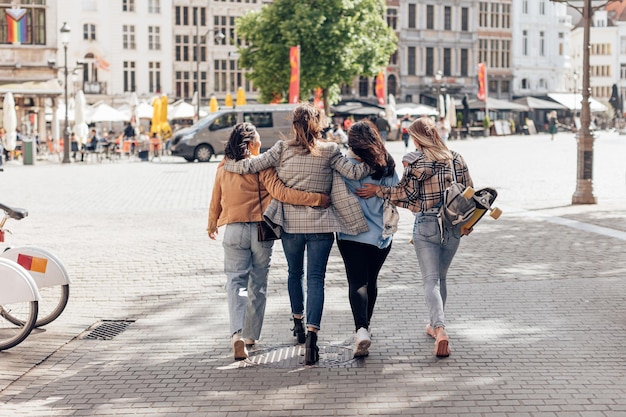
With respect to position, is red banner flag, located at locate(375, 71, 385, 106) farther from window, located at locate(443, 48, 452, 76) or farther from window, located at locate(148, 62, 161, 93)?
window, located at locate(443, 48, 452, 76)

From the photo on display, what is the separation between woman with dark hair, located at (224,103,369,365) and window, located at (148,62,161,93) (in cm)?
6956

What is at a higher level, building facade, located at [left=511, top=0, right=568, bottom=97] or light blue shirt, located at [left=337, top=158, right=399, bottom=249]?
building facade, located at [left=511, top=0, right=568, bottom=97]

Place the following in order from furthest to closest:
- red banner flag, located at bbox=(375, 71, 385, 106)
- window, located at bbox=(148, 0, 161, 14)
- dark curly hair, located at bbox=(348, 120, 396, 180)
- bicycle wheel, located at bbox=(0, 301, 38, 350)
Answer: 1. window, located at bbox=(148, 0, 161, 14)
2. red banner flag, located at bbox=(375, 71, 385, 106)
3. bicycle wheel, located at bbox=(0, 301, 38, 350)
4. dark curly hair, located at bbox=(348, 120, 396, 180)

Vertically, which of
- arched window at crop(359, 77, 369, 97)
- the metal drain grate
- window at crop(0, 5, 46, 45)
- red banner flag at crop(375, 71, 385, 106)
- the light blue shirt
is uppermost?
window at crop(0, 5, 46, 45)

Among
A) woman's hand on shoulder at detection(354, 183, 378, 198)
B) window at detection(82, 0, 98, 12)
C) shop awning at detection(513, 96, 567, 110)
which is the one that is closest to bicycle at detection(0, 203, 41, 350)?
woman's hand on shoulder at detection(354, 183, 378, 198)

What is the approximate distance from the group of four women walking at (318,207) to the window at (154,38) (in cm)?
6984

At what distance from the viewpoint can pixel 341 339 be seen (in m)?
8.11

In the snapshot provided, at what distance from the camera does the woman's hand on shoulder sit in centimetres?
754

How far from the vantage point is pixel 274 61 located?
5816 cm

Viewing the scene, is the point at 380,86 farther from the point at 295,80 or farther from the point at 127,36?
the point at 127,36

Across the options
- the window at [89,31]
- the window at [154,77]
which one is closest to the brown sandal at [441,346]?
the window at [89,31]

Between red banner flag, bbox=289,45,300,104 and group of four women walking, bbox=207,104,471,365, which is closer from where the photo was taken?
group of four women walking, bbox=207,104,471,365

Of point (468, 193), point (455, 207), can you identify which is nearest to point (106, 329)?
point (455, 207)

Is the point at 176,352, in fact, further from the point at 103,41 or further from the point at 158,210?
the point at 103,41
